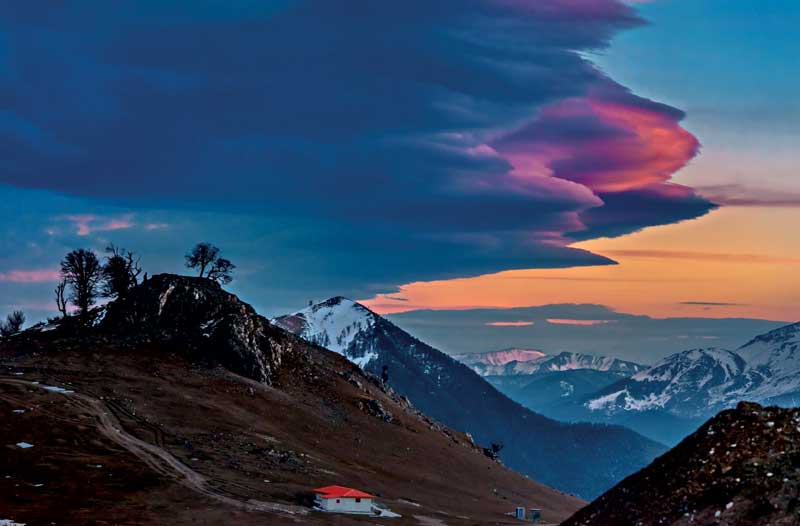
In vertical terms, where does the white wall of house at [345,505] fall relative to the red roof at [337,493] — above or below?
below

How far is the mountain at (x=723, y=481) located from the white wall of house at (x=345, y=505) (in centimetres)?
7121

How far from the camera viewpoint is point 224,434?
155375 millimetres

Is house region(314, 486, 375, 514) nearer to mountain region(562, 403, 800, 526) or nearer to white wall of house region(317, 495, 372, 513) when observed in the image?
white wall of house region(317, 495, 372, 513)

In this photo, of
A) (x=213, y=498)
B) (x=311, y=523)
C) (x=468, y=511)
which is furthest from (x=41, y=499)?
(x=468, y=511)

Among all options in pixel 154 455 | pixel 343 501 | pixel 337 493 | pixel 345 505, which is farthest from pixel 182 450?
pixel 345 505

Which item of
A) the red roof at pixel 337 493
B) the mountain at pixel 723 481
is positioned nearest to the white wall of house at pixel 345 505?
the red roof at pixel 337 493

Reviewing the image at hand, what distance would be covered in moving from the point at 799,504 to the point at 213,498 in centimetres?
8909

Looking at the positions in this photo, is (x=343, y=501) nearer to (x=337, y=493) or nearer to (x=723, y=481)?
(x=337, y=493)

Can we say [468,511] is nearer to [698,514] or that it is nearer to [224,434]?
[224,434]

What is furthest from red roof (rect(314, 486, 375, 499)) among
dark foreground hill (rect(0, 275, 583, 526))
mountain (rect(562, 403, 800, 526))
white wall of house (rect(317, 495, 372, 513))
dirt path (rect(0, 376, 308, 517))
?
mountain (rect(562, 403, 800, 526))

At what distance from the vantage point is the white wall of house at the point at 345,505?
12825 cm

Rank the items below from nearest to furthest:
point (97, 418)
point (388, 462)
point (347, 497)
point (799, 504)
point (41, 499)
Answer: point (799, 504)
point (41, 499)
point (347, 497)
point (97, 418)
point (388, 462)

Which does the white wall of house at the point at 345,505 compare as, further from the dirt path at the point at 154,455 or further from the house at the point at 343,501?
the dirt path at the point at 154,455

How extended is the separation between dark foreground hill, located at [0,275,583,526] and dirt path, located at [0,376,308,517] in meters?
0.31
